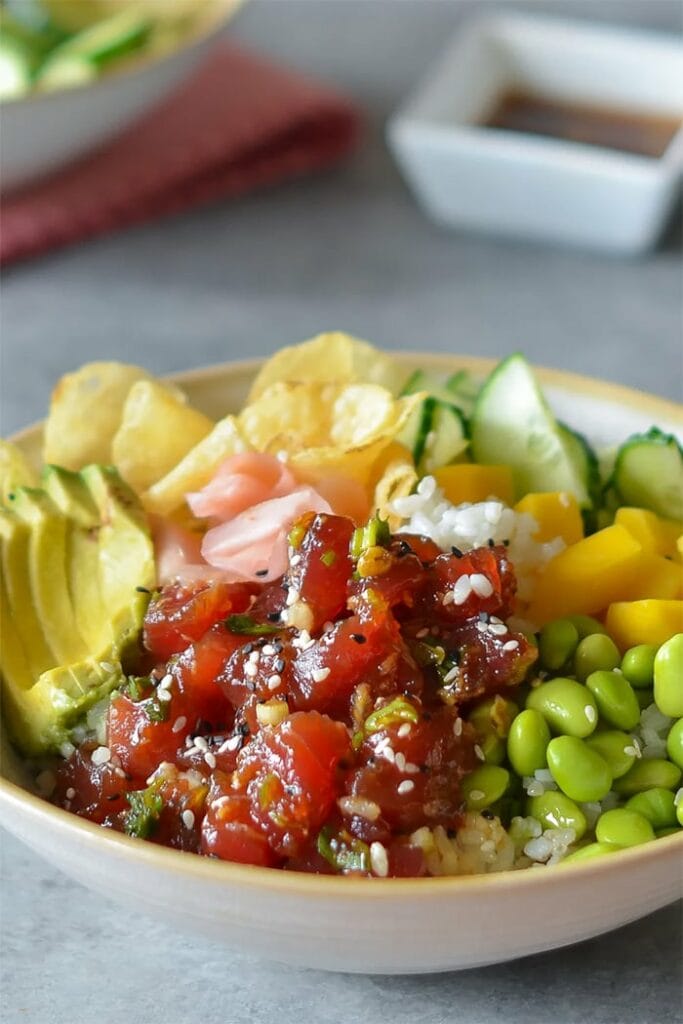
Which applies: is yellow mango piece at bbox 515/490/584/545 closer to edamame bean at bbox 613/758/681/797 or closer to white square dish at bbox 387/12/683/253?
edamame bean at bbox 613/758/681/797

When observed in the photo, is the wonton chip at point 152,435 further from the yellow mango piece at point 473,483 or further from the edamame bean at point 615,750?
the edamame bean at point 615,750

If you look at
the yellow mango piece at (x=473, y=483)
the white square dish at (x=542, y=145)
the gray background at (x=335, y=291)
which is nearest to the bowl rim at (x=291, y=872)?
the yellow mango piece at (x=473, y=483)

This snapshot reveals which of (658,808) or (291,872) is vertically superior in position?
(291,872)

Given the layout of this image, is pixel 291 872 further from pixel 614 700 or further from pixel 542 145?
pixel 542 145

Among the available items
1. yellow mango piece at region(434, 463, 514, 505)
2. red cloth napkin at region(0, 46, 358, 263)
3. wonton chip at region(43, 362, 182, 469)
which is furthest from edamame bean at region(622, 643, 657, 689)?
red cloth napkin at region(0, 46, 358, 263)

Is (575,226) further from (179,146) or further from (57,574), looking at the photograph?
(57,574)

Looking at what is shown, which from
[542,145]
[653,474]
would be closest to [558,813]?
[653,474]
